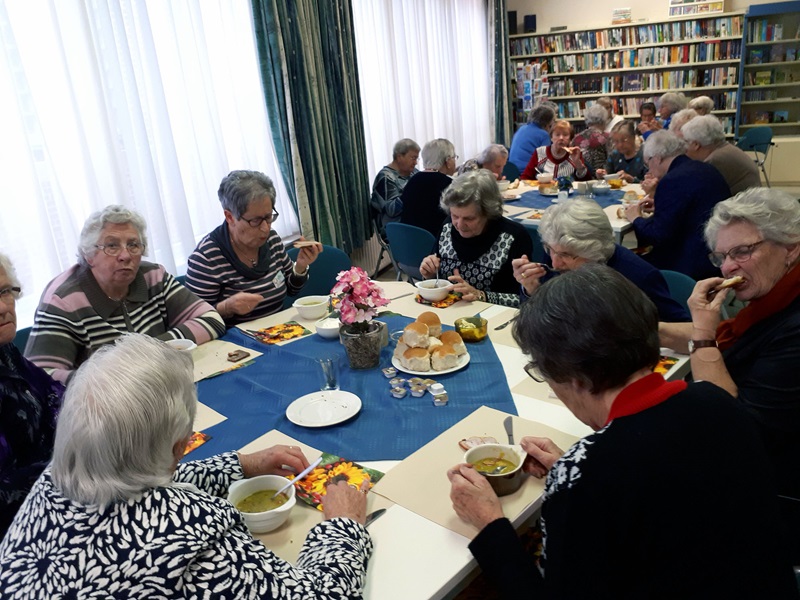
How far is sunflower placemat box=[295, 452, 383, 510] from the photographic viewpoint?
1264 mm

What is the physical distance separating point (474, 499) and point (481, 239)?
1747 mm

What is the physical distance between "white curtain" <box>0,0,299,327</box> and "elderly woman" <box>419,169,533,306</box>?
1546 mm

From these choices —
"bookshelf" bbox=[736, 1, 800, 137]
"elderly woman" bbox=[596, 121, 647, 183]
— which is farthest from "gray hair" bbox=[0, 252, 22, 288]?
"bookshelf" bbox=[736, 1, 800, 137]

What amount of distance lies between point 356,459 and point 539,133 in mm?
5371

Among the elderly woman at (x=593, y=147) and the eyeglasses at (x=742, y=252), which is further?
the elderly woman at (x=593, y=147)

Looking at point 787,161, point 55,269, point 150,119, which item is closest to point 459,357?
point 55,269

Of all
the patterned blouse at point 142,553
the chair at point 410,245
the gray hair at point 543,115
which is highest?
the gray hair at point 543,115

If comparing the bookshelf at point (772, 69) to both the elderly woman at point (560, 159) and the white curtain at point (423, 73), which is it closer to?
the white curtain at point (423, 73)

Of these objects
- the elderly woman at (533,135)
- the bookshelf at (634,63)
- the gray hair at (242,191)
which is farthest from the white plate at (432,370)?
the bookshelf at (634,63)

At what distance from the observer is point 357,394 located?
1.71m

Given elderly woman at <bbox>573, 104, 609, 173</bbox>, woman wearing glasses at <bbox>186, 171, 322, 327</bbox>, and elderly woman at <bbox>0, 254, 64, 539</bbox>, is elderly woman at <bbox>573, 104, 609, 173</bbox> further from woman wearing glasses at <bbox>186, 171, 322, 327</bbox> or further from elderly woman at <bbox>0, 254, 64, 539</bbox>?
elderly woman at <bbox>0, 254, 64, 539</bbox>

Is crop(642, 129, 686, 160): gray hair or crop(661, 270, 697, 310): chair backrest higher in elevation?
crop(642, 129, 686, 160): gray hair

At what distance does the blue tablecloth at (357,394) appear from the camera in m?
1.47

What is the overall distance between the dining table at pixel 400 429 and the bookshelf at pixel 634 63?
22.5 ft
